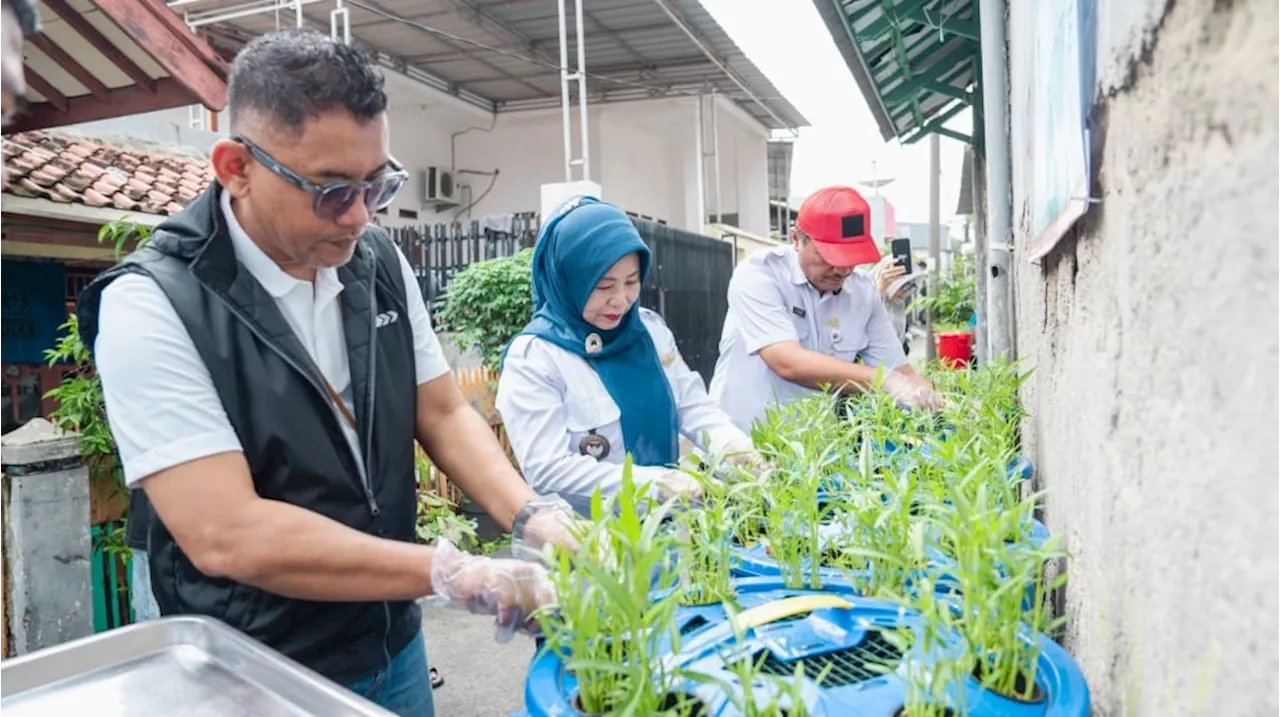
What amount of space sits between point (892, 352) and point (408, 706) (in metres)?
2.38

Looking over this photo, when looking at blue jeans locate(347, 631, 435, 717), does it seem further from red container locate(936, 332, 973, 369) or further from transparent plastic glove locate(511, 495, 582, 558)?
red container locate(936, 332, 973, 369)

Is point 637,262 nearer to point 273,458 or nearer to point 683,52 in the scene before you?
point 273,458

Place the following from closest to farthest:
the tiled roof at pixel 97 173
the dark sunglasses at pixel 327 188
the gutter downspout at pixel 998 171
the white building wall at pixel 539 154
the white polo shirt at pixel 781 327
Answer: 1. the dark sunglasses at pixel 327 188
2. the white polo shirt at pixel 781 327
3. the gutter downspout at pixel 998 171
4. the tiled roof at pixel 97 173
5. the white building wall at pixel 539 154

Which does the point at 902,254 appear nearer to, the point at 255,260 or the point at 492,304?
the point at 492,304

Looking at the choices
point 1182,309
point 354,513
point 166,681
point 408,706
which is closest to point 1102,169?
point 1182,309

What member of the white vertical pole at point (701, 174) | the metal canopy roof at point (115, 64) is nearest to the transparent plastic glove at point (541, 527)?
the metal canopy roof at point (115, 64)

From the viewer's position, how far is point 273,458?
1484 millimetres

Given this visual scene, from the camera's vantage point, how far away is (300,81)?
1.45 m

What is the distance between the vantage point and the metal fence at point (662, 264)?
9.26 m

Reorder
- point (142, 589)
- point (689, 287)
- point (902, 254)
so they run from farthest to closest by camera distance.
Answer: point (689, 287)
point (902, 254)
point (142, 589)

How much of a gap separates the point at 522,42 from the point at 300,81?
425 inches

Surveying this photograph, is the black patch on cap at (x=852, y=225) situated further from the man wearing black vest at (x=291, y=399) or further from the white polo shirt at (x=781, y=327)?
the man wearing black vest at (x=291, y=399)

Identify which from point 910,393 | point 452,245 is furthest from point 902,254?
point 452,245

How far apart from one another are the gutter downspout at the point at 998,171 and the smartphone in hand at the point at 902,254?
5.75 ft
